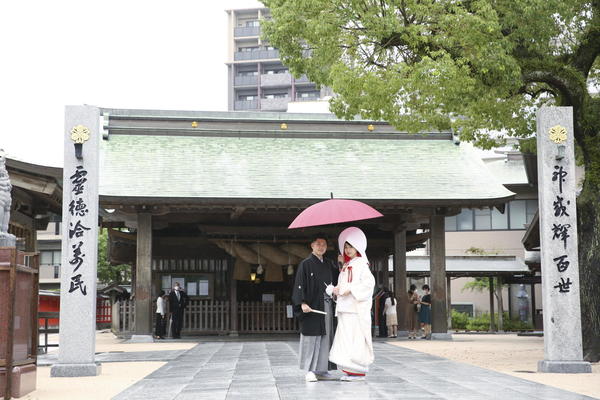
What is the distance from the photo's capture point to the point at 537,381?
387 inches

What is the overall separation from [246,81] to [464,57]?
65330 mm

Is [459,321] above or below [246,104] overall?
below

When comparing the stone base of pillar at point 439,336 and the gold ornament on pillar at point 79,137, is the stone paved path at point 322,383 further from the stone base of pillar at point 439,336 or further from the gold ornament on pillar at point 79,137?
the stone base of pillar at point 439,336

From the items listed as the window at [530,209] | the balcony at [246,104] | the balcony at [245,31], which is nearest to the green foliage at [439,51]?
the window at [530,209]

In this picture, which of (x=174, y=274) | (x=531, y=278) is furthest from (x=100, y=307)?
(x=531, y=278)

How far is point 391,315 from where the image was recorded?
21625 millimetres

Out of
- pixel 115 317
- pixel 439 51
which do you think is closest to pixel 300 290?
→ pixel 439 51

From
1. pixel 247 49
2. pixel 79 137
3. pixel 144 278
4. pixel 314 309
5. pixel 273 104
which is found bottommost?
pixel 314 309

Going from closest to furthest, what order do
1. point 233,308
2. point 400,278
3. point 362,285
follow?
point 362,285 → point 400,278 → point 233,308

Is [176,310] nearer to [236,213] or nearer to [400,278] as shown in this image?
[236,213]

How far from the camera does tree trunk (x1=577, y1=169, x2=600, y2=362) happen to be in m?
13.2

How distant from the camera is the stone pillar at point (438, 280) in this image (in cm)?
2034

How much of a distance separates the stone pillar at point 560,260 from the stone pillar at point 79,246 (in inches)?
255

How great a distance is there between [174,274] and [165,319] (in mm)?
1509
